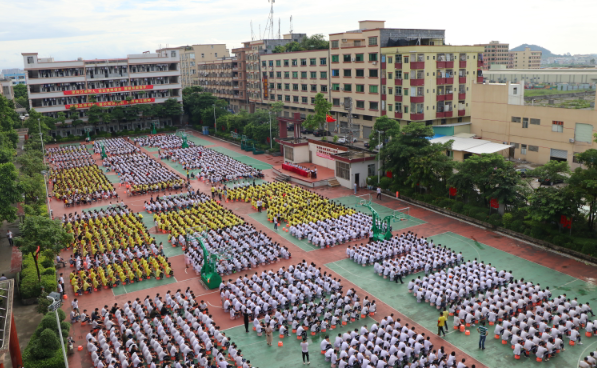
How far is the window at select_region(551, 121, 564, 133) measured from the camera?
4197 cm

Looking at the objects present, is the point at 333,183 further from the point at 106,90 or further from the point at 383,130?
the point at 106,90

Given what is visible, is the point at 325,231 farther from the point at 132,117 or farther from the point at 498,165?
the point at 132,117

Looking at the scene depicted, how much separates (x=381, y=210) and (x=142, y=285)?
17.9m

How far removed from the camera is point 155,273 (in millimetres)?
25141

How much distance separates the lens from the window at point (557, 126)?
42.0m

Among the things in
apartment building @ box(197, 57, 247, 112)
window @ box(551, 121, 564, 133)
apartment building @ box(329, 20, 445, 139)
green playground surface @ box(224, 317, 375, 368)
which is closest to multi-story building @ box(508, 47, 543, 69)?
apartment building @ box(197, 57, 247, 112)

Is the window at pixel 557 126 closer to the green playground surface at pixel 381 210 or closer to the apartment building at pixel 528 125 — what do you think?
the apartment building at pixel 528 125

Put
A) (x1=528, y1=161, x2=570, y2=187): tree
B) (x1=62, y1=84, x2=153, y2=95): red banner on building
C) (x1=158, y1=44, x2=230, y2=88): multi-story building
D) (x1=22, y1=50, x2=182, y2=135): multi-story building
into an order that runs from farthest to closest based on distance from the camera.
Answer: (x1=158, y1=44, x2=230, y2=88): multi-story building
(x1=62, y1=84, x2=153, y2=95): red banner on building
(x1=22, y1=50, x2=182, y2=135): multi-story building
(x1=528, y1=161, x2=570, y2=187): tree

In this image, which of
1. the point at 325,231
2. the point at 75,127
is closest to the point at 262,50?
the point at 75,127

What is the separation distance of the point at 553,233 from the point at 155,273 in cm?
2197

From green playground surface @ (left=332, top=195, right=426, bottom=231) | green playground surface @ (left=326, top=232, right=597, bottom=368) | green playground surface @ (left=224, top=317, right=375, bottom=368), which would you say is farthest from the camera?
green playground surface @ (left=332, top=195, right=426, bottom=231)

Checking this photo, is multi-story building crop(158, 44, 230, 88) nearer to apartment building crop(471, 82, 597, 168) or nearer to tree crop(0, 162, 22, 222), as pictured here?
apartment building crop(471, 82, 597, 168)

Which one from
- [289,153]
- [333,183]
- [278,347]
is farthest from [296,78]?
[278,347]

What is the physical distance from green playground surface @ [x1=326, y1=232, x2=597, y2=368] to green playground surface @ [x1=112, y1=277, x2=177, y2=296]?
28.1 feet
